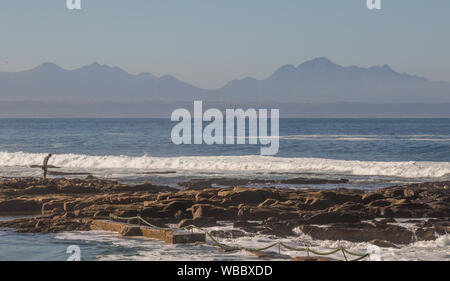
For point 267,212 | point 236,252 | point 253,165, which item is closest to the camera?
point 236,252

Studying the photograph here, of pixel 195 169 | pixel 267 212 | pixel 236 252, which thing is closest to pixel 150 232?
pixel 236 252

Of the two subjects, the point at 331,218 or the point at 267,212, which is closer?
the point at 331,218

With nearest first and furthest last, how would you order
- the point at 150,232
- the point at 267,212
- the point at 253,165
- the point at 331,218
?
the point at 150,232
the point at 331,218
the point at 267,212
the point at 253,165

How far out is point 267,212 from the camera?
832 inches

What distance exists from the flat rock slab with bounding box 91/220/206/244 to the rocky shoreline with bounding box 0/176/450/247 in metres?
0.68

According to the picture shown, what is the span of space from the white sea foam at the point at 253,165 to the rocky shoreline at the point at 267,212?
1405cm

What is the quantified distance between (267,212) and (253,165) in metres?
25.5

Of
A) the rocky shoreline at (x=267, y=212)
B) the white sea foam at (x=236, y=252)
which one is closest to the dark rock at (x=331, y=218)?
the rocky shoreline at (x=267, y=212)

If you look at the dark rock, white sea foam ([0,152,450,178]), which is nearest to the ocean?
white sea foam ([0,152,450,178])

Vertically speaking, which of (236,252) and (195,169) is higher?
(236,252)

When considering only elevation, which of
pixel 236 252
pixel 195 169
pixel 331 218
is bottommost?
pixel 195 169

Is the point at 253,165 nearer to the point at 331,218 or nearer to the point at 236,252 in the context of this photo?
the point at 331,218

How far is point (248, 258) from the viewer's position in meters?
15.4
